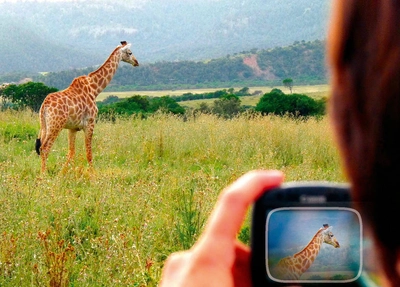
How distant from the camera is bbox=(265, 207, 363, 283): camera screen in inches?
23.5

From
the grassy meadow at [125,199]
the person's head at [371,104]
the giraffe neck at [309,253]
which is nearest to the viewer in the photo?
the person's head at [371,104]

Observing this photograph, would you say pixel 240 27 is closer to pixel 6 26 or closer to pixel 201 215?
pixel 6 26

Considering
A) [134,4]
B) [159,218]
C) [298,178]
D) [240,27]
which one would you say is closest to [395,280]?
[159,218]

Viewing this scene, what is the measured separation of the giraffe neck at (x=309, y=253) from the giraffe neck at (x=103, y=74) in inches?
232

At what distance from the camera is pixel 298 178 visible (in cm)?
427

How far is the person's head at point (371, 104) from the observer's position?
340 millimetres

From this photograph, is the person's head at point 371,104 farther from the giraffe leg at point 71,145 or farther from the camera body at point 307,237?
the giraffe leg at point 71,145

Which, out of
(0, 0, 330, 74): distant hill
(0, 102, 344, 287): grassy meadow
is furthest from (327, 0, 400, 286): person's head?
(0, 0, 330, 74): distant hill

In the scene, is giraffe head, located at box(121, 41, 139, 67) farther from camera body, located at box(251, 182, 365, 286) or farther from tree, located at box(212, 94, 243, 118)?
tree, located at box(212, 94, 243, 118)

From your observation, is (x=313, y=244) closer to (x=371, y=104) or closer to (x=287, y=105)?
(x=371, y=104)

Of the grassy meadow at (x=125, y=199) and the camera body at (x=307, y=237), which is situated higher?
the camera body at (x=307, y=237)

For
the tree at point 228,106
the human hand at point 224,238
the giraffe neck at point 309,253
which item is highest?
the human hand at point 224,238

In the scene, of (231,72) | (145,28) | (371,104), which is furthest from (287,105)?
(145,28)

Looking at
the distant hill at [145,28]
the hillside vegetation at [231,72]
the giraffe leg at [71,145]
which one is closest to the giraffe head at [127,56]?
the giraffe leg at [71,145]
